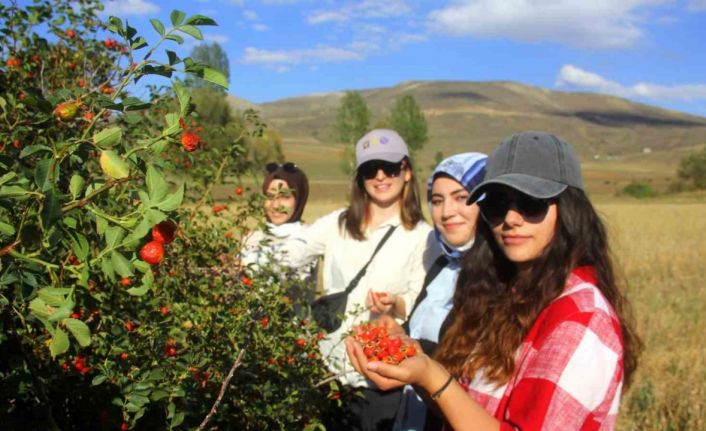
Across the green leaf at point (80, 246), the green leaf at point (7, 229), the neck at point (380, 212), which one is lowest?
the neck at point (380, 212)

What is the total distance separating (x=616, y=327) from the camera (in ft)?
4.79

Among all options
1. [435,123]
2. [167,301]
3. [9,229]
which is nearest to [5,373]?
[167,301]

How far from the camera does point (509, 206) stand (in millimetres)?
1724

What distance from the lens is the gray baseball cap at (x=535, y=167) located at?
1642 mm

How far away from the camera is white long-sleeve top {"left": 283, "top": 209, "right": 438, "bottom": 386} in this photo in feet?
9.50

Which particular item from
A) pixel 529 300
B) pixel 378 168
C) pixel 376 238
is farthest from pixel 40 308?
pixel 378 168

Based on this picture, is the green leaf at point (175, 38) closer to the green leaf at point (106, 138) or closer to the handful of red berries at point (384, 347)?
the green leaf at point (106, 138)

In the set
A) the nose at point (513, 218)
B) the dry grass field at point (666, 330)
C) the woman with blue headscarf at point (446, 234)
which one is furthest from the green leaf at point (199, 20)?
the woman with blue headscarf at point (446, 234)

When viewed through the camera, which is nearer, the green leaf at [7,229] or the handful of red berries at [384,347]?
the green leaf at [7,229]

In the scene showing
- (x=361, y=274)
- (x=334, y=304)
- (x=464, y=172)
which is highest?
(x=464, y=172)

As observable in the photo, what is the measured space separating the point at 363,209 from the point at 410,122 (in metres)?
44.3

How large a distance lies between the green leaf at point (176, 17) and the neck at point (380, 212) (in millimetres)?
2273

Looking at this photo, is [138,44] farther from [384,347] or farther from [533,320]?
[533,320]

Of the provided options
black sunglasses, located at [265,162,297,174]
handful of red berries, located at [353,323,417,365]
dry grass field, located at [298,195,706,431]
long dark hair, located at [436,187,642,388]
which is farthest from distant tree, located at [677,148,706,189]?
handful of red berries, located at [353,323,417,365]
